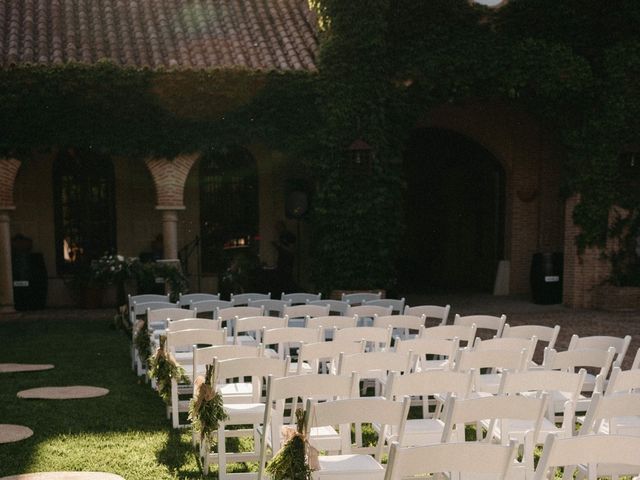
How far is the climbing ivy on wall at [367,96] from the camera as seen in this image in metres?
12.7

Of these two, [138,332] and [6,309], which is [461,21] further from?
[6,309]

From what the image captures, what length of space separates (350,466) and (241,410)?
1230 mm

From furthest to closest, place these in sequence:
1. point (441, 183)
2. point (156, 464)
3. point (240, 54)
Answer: point (441, 183)
point (240, 54)
point (156, 464)

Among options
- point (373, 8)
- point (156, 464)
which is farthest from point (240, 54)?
point (156, 464)

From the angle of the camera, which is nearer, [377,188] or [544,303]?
[377,188]

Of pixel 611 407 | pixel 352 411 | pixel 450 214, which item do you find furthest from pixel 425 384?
pixel 450 214

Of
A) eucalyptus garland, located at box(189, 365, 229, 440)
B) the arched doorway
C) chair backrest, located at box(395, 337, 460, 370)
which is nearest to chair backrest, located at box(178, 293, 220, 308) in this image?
chair backrest, located at box(395, 337, 460, 370)

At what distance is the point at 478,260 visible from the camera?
1733cm

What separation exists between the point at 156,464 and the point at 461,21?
1068 cm

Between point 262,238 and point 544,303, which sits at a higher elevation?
point 262,238

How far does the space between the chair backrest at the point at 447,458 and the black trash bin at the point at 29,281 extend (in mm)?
12605

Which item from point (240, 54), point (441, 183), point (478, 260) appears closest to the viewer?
point (240, 54)

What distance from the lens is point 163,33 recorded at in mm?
14438

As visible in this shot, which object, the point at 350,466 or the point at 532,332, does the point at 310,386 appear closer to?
the point at 350,466
